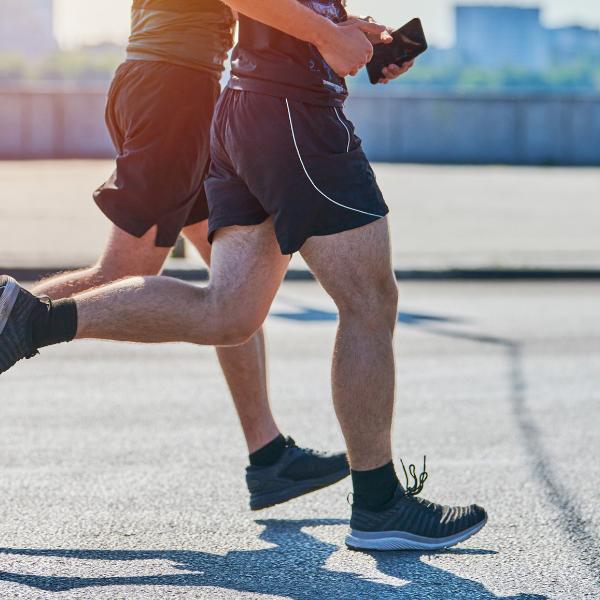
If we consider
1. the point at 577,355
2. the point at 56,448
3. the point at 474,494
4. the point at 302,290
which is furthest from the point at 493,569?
the point at 302,290

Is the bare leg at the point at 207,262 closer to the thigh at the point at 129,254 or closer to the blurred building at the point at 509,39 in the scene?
the thigh at the point at 129,254

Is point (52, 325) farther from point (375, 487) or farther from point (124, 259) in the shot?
point (375, 487)

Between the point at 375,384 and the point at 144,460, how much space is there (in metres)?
1.47

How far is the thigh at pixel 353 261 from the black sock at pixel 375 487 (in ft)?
1.50

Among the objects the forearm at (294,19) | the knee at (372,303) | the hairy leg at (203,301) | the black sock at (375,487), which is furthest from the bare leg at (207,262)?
the forearm at (294,19)

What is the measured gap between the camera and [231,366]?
4.32 m

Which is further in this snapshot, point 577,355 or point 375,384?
point 577,355

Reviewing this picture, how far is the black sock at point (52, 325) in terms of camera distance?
3543mm

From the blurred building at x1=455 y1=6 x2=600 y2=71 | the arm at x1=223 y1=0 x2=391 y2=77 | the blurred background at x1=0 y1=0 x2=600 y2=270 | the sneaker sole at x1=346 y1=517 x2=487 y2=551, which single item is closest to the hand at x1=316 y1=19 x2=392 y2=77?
the arm at x1=223 y1=0 x2=391 y2=77

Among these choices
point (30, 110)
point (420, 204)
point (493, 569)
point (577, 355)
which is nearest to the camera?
point (493, 569)

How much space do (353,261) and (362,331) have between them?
19 centimetres

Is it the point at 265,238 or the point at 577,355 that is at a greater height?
the point at 265,238

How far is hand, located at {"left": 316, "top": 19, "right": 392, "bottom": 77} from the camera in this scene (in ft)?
11.6

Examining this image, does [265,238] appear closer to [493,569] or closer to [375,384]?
[375,384]
